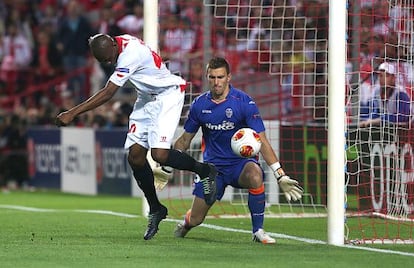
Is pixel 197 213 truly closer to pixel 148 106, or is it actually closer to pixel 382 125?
pixel 148 106

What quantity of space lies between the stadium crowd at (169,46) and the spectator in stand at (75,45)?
0.07 feet

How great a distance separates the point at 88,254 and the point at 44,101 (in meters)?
16.7

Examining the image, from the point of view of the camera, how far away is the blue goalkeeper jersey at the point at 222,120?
34.8ft

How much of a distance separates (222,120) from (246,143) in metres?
0.50

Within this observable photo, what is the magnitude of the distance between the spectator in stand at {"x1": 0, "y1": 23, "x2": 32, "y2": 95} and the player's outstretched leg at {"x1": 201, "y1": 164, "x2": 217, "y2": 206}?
16.7 metres

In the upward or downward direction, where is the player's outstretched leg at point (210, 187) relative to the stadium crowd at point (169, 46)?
downward

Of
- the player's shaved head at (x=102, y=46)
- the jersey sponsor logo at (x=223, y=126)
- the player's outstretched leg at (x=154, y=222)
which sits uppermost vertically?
the player's shaved head at (x=102, y=46)

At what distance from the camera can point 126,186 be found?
2028 centimetres

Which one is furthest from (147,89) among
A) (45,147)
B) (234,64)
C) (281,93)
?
(45,147)

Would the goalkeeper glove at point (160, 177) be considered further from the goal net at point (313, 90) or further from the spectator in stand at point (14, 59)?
the spectator in stand at point (14, 59)

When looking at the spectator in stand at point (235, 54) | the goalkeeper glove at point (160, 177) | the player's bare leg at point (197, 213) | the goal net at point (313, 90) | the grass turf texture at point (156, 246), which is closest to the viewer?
the grass turf texture at point (156, 246)

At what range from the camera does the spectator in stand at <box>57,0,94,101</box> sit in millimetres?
24484

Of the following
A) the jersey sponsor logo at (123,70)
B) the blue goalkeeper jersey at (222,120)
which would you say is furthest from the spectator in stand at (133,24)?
the jersey sponsor logo at (123,70)

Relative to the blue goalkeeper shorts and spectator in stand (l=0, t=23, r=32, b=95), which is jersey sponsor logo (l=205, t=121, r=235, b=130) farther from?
spectator in stand (l=0, t=23, r=32, b=95)
